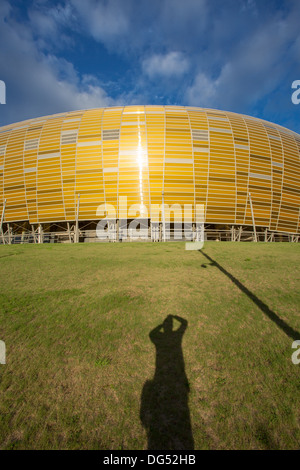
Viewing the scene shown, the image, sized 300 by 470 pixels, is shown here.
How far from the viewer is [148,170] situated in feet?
87.9

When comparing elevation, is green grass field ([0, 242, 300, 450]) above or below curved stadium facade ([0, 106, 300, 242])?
below

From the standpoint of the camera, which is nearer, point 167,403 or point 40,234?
point 167,403

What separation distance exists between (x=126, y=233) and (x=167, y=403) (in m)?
25.8

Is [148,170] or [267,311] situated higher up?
[148,170]

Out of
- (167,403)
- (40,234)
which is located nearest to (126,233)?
(40,234)

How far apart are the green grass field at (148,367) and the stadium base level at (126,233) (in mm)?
21231

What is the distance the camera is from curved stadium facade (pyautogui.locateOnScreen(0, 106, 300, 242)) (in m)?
26.9

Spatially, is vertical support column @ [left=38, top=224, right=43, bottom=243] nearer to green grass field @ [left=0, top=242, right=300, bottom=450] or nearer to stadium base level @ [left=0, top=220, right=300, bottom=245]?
stadium base level @ [left=0, top=220, right=300, bottom=245]

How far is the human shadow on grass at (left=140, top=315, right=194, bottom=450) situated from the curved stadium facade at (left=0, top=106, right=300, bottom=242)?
76.7 feet


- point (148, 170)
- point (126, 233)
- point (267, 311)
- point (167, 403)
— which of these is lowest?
point (167, 403)

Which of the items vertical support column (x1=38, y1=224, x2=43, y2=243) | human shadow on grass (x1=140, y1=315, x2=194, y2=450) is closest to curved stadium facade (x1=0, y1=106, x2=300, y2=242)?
vertical support column (x1=38, y1=224, x2=43, y2=243)

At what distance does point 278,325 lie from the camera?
4.51 m

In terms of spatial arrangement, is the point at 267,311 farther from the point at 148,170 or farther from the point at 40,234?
the point at 40,234
